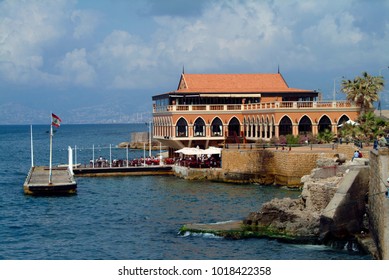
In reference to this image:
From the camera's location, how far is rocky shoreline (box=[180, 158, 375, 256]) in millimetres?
32562

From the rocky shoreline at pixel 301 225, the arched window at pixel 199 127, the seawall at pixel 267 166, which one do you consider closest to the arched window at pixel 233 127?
the arched window at pixel 199 127

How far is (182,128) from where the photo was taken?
71938 millimetres

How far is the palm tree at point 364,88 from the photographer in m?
62.4

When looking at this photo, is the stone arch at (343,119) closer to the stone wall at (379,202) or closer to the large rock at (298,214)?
the large rock at (298,214)

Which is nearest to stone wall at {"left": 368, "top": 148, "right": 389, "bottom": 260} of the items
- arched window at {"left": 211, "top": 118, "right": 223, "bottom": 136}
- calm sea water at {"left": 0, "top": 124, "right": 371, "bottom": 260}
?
calm sea water at {"left": 0, "top": 124, "right": 371, "bottom": 260}

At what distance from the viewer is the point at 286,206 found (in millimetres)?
36406

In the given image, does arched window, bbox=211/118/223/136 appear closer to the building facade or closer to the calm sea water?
the building facade

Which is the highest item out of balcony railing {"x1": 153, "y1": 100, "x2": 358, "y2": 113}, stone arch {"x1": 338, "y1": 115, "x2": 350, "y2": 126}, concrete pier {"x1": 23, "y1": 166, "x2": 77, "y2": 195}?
balcony railing {"x1": 153, "y1": 100, "x2": 358, "y2": 113}

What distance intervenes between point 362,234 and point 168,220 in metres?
12.3

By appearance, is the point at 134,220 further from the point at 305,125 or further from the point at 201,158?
the point at 305,125

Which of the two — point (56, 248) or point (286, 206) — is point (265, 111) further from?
point (56, 248)

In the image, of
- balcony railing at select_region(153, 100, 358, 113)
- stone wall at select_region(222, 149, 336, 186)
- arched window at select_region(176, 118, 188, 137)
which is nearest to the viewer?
stone wall at select_region(222, 149, 336, 186)

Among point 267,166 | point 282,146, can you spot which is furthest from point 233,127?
point 267,166
